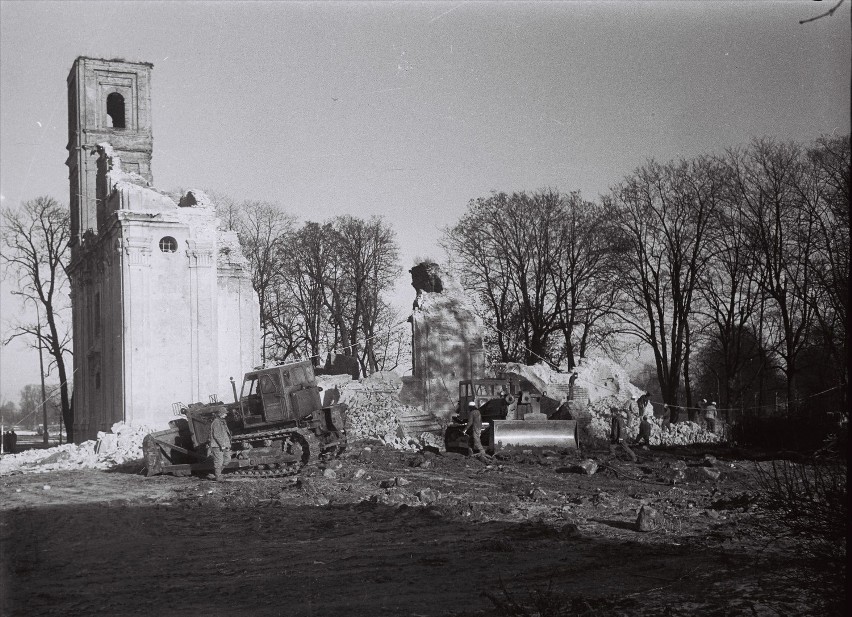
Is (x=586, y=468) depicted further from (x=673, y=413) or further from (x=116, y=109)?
(x=116, y=109)

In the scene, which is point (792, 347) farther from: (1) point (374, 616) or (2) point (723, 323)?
(1) point (374, 616)

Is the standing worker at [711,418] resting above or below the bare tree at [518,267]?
below

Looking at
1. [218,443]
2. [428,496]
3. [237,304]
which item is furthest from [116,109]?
[428,496]

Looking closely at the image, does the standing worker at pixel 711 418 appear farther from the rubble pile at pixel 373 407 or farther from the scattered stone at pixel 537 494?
the scattered stone at pixel 537 494

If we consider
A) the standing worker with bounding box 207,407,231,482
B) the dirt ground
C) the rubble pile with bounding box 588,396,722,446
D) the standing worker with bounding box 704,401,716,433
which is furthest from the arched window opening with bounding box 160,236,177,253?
the standing worker with bounding box 704,401,716,433

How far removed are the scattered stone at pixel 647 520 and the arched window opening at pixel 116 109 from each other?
30.9 metres

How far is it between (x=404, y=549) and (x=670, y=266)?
24.3m

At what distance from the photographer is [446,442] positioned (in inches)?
797

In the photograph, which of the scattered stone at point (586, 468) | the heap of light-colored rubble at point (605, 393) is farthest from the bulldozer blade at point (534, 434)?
the heap of light-colored rubble at point (605, 393)

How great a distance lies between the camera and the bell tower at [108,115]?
108 feet

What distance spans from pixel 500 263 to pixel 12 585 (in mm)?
27681

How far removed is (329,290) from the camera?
127 ft

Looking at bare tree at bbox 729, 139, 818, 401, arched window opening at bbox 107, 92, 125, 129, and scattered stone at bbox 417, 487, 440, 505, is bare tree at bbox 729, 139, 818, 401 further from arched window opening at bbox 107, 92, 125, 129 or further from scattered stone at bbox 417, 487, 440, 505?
Answer: arched window opening at bbox 107, 92, 125, 129

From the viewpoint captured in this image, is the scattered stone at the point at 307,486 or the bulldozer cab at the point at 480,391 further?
the bulldozer cab at the point at 480,391
